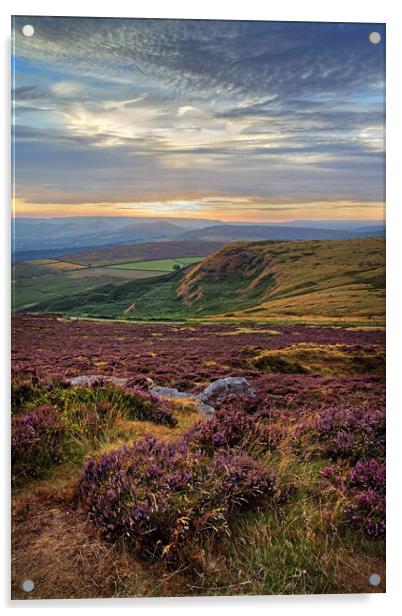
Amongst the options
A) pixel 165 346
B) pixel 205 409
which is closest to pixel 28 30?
pixel 165 346

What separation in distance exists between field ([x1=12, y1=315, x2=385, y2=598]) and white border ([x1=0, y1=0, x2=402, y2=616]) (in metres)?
0.18

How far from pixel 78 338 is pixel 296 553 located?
3085 mm

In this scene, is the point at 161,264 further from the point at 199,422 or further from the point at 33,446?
the point at 33,446

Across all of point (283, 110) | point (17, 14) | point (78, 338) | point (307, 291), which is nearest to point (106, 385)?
point (78, 338)

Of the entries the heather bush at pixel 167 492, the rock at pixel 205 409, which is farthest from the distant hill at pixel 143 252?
the heather bush at pixel 167 492

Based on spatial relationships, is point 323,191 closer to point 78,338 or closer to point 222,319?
point 222,319

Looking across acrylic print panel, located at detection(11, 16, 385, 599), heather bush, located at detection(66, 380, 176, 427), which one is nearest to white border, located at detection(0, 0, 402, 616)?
acrylic print panel, located at detection(11, 16, 385, 599)

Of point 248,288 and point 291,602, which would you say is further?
point 248,288

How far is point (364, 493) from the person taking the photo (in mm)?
5664

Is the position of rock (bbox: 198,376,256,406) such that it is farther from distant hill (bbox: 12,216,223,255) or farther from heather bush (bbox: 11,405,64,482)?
distant hill (bbox: 12,216,223,255)

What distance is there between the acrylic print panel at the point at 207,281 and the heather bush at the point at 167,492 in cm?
3
